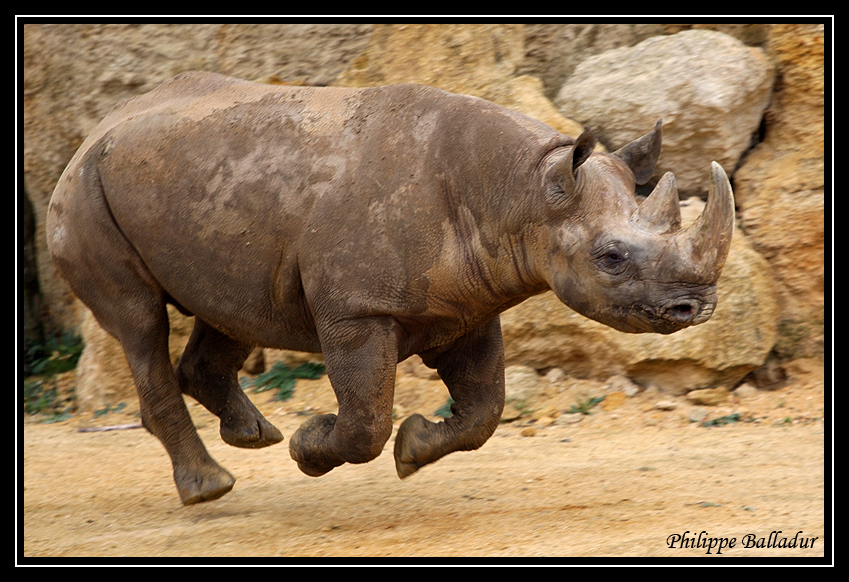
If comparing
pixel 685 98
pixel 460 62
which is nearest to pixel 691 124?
pixel 685 98

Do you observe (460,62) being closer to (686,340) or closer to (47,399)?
(686,340)

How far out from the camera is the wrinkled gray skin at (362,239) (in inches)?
183

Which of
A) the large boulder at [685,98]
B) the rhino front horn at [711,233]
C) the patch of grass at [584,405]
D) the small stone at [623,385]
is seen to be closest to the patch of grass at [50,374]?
the patch of grass at [584,405]

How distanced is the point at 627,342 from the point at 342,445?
3.74 metres

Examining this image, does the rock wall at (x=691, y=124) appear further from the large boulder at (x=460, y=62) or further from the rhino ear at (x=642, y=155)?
the rhino ear at (x=642, y=155)

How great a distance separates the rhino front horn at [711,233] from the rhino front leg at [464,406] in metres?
1.66

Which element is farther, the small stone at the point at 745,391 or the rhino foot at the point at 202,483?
the small stone at the point at 745,391

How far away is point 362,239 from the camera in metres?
5.05

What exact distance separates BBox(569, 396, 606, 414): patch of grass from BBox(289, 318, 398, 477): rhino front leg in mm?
3240

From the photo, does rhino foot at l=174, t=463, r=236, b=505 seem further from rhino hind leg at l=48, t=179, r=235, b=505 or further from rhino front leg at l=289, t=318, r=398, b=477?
rhino front leg at l=289, t=318, r=398, b=477
